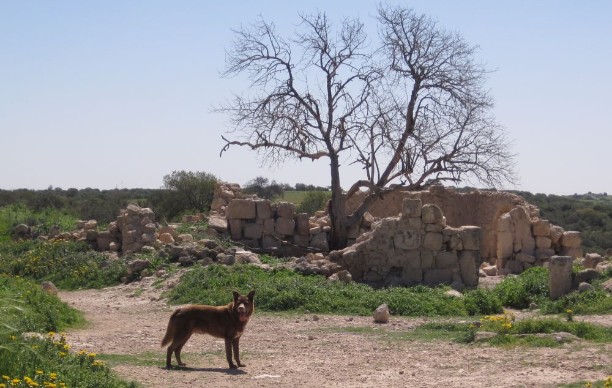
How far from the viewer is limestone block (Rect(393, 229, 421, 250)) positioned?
19.7 meters

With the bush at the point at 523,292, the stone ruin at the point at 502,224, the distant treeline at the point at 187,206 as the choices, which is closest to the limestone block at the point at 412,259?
the bush at the point at 523,292

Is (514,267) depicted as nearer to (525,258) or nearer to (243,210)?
(525,258)

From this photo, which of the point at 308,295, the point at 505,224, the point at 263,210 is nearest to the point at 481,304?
the point at 308,295

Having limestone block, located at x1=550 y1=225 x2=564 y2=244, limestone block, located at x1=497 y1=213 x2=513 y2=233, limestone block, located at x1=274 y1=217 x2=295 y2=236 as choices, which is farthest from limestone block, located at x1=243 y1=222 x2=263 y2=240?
limestone block, located at x1=550 y1=225 x2=564 y2=244

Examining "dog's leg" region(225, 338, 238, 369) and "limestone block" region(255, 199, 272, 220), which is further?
"limestone block" region(255, 199, 272, 220)

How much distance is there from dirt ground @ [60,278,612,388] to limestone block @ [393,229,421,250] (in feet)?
13.4

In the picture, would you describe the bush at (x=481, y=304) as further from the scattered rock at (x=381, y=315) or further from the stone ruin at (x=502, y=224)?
the stone ruin at (x=502, y=224)

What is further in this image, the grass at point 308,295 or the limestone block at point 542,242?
the limestone block at point 542,242

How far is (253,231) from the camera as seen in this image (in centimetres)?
2480

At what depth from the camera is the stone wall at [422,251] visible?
1964cm

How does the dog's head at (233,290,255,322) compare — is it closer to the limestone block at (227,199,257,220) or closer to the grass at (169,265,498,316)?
the grass at (169,265,498,316)

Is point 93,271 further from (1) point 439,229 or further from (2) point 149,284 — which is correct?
(1) point 439,229

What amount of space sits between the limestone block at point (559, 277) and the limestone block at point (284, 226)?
9098 mm

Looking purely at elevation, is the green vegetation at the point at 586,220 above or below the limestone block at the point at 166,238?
above
